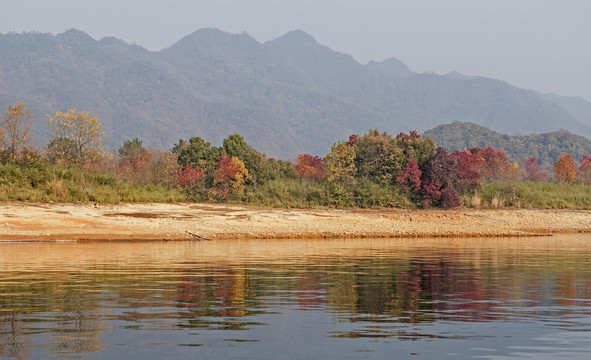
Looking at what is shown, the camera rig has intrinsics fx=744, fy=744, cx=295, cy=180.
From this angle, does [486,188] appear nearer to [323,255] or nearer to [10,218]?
[323,255]

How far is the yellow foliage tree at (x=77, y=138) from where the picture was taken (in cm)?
4578

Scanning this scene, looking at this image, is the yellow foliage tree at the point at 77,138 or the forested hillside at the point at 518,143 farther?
the forested hillside at the point at 518,143

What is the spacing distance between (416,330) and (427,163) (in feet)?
130

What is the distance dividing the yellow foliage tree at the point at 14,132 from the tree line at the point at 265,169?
5 cm

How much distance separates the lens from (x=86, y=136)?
4691 centimetres

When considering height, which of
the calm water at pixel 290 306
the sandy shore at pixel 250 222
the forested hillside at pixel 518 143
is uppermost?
the forested hillside at pixel 518 143

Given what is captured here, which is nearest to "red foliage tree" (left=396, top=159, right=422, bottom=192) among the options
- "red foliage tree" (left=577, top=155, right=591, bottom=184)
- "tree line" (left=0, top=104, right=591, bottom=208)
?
"tree line" (left=0, top=104, right=591, bottom=208)

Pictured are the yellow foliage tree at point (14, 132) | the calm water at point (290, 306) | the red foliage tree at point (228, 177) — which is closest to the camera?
the calm water at point (290, 306)

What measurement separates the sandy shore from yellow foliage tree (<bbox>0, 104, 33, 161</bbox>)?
8.97 m

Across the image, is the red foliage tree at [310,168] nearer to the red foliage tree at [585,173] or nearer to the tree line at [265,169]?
the tree line at [265,169]

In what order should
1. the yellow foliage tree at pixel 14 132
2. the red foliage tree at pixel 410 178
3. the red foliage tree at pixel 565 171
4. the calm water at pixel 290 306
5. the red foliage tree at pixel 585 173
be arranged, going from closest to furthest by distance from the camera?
the calm water at pixel 290 306
the yellow foliage tree at pixel 14 132
the red foliage tree at pixel 410 178
the red foliage tree at pixel 585 173
the red foliage tree at pixel 565 171

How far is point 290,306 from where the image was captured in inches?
533

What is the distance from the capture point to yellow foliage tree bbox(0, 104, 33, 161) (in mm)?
41406

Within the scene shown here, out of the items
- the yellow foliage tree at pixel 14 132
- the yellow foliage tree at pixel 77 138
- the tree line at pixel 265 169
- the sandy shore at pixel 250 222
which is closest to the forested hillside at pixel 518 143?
the tree line at pixel 265 169
